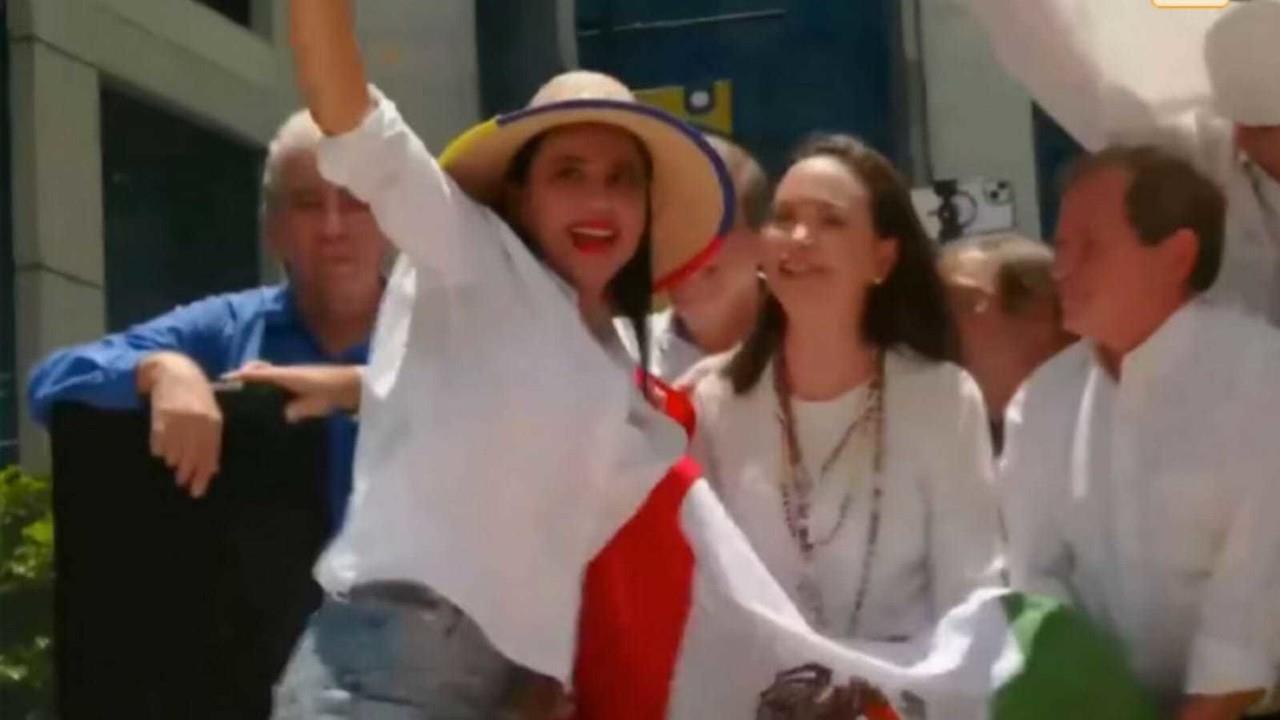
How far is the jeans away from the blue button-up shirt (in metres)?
0.23

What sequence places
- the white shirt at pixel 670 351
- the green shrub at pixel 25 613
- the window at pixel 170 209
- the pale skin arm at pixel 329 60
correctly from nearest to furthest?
the pale skin arm at pixel 329 60
the white shirt at pixel 670 351
the green shrub at pixel 25 613
the window at pixel 170 209

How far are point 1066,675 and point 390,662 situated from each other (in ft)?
2.07

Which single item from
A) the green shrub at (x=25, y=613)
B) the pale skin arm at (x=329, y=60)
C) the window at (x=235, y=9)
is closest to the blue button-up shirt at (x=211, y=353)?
the pale skin arm at (x=329, y=60)

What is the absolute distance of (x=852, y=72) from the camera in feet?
18.4

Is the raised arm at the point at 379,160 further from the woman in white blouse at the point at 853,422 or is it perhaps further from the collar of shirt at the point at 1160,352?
the collar of shirt at the point at 1160,352

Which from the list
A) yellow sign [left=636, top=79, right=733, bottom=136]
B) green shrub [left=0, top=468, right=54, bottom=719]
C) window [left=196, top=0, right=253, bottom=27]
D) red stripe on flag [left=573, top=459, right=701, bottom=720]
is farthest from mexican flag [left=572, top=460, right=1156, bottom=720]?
window [left=196, top=0, right=253, bottom=27]

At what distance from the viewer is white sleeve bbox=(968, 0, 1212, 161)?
2322 millimetres

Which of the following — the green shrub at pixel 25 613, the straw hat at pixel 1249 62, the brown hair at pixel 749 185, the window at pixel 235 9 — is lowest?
the green shrub at pixel 25 613

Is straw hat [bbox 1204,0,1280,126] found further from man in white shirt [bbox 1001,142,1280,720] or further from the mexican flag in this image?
the mexican flag

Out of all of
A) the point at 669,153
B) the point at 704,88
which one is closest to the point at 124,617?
the point at 669,153

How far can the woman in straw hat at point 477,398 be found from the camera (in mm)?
1842

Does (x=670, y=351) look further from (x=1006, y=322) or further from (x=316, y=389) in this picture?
(x=316, y=389)

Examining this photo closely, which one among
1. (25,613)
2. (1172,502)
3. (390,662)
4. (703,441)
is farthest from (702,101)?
(390,662)

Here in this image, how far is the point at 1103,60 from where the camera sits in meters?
2.34
